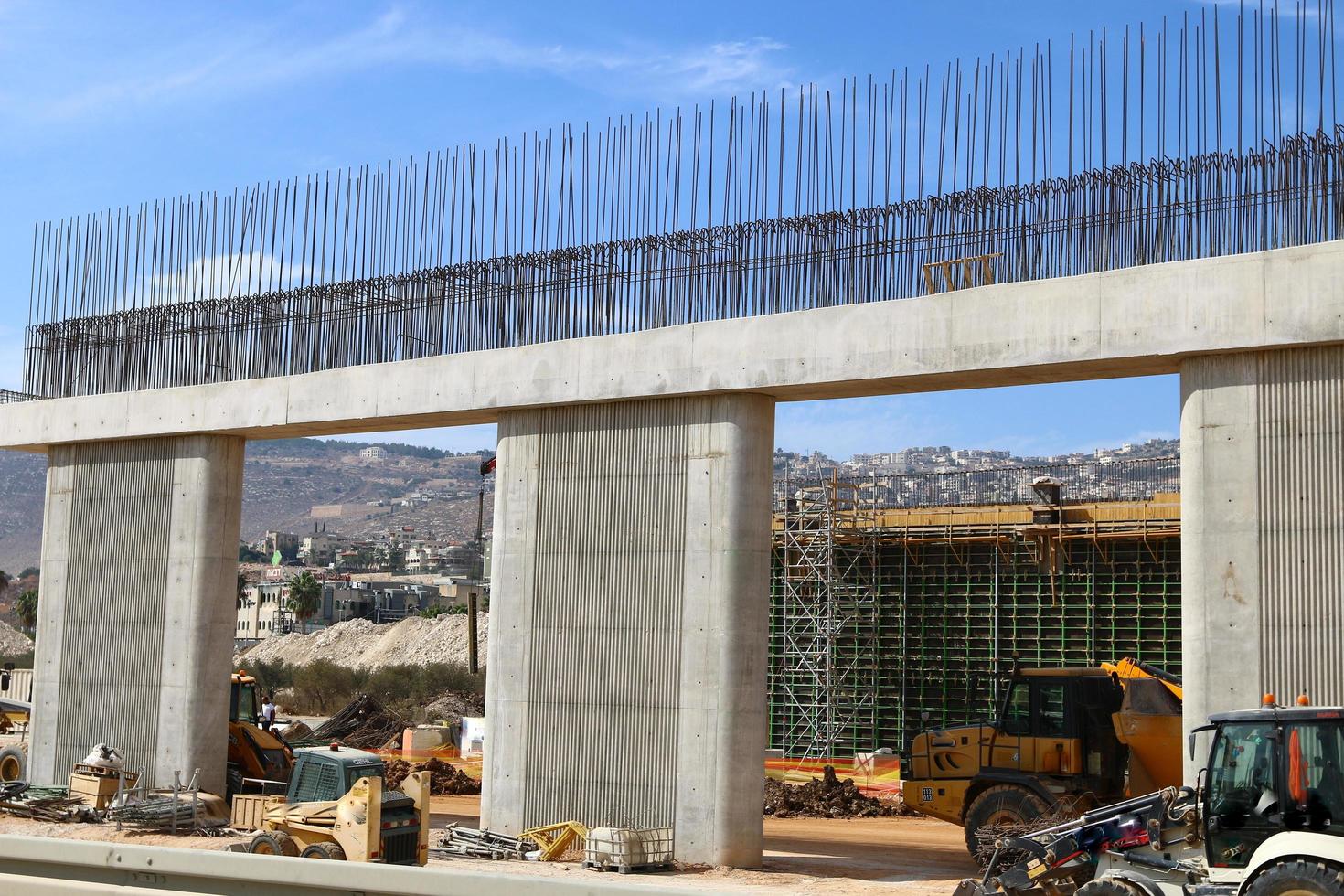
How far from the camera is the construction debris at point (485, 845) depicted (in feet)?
57.5

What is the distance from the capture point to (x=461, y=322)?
20.1 m

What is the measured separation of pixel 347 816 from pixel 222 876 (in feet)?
27.7

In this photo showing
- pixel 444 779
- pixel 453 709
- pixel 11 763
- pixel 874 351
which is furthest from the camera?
pixel 453 709

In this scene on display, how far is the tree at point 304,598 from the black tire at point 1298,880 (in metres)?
105

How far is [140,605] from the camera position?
74.5ft

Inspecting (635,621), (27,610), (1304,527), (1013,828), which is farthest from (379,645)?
(1304,527)

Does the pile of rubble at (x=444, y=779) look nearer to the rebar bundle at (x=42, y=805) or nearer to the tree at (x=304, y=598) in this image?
the rebar bundle at (x=42, y=805)

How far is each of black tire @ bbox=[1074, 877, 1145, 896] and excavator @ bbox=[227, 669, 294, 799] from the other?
14213 mm

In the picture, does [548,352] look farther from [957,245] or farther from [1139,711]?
[1139,711]

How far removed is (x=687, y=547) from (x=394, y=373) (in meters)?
5.40

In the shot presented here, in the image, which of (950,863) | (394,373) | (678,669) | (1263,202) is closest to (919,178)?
(1263,202)

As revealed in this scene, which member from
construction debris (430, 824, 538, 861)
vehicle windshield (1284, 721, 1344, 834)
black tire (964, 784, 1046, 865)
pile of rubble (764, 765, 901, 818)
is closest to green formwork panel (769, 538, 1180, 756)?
pile of rubble (764, 765, 901, 818)

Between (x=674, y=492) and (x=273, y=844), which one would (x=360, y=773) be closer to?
(x=273, y=844)

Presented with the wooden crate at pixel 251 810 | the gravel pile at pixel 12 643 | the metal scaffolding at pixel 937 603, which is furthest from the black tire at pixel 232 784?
the gravel pile at pixel 12 643
